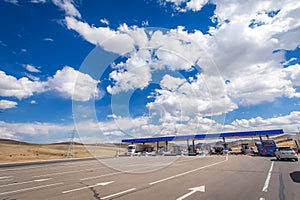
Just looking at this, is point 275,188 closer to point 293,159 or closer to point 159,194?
point 159,194

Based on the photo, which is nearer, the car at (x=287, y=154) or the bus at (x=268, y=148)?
the car at (x=287, y=154)

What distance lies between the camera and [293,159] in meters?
21.1

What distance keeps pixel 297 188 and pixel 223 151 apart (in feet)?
147

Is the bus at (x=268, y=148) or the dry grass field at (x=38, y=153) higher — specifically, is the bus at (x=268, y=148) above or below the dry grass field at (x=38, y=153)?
above

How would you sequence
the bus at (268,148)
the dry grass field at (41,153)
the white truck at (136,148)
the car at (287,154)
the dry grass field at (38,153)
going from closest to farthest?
1. the car at (287,154)
2. the bus at (268,148)
3. the dry grass field at (38,153)
4. the dry grass field at (41,153)
5. the white truck at (136,148)

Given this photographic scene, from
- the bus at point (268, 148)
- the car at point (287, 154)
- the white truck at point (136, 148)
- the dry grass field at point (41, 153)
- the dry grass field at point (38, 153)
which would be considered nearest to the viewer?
the car at point (287, 154)

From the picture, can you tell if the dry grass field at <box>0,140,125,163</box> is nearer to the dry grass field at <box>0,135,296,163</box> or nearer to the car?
the dry grass field at <box>0,135,296,163</box>

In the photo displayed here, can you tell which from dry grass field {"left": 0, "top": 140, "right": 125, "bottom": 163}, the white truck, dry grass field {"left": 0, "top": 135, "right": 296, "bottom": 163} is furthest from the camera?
the white truck

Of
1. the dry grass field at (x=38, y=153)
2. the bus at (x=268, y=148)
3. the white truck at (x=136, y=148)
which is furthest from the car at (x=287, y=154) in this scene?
the white truck at (x=136, y=148)

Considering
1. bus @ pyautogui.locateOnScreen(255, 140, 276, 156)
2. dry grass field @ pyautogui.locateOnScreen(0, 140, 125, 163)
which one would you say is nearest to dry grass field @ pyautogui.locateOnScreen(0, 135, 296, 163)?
dry grass field @ pyautogui.locateOnScreen(0, 140, 125, 163)

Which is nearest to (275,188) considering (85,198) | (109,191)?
(109,191)

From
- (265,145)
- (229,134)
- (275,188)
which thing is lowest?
(275,188)

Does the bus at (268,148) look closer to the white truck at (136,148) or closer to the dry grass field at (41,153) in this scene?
the dry grass field at (41,153)

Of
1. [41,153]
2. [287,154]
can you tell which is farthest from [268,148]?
[41,153]
